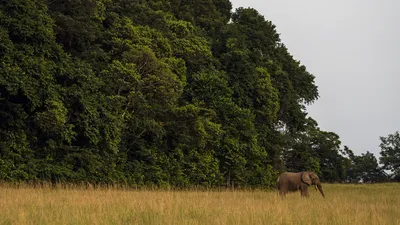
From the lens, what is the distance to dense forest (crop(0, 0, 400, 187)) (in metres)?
17.9

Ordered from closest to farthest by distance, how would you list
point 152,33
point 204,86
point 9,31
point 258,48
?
point 9,31 < point 152,33 < point 204,86 < point 258,48

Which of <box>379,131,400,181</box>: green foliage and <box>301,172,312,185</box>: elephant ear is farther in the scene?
<box>379,131,400,181</box>: green foliage

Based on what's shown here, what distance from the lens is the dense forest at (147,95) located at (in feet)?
58.7

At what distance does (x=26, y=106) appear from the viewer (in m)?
18.3

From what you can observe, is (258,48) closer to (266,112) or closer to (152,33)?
(266,112)

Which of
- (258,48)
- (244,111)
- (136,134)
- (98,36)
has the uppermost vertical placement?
(258,48)

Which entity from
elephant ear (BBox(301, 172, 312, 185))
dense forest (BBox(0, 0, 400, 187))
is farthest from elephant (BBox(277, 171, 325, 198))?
dense forest (BBox(0, 0, 400, 187))

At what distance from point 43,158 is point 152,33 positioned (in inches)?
324

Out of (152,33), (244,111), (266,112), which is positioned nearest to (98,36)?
(152,33)

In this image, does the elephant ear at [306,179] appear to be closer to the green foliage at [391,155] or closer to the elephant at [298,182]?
the elephant at [298,182]

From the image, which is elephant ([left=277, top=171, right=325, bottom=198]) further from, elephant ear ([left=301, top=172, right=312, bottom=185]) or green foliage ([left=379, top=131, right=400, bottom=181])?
green foliage ([left=379, top=131, right=400, bottom=181])

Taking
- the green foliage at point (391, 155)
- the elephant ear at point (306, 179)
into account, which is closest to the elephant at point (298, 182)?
the elephant ear at point (306, 179)

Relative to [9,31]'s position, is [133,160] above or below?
below

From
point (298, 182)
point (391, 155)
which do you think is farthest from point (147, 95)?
point (391, 155)
